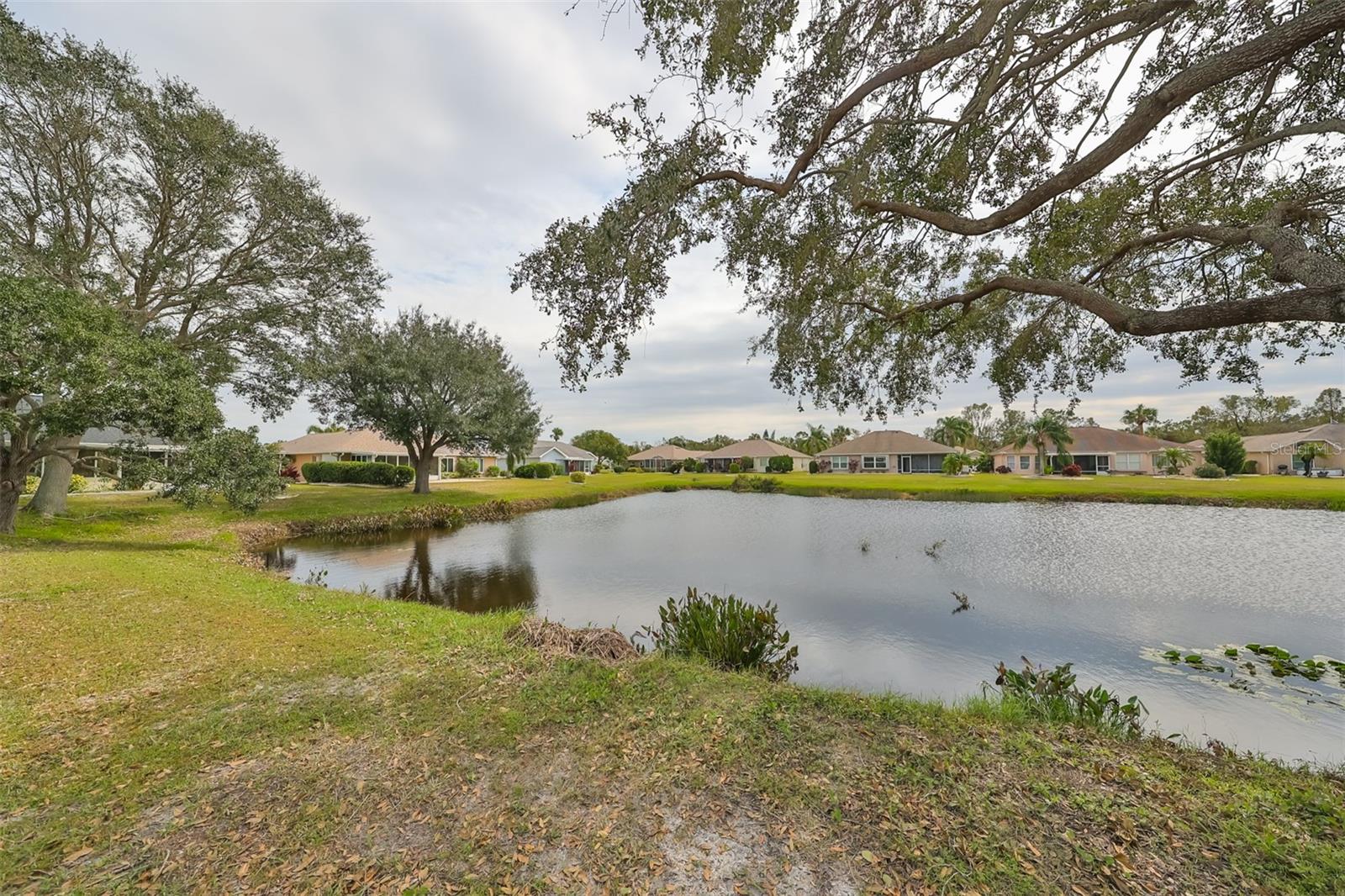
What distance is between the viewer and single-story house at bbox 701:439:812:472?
188ft

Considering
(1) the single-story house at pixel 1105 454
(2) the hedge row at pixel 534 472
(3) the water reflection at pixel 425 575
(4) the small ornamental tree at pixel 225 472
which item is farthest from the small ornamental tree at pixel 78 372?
(1) the single-story house at pixel 1105 454

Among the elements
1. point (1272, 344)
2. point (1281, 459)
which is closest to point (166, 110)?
point (1272, 344)

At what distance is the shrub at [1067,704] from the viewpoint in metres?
4.57

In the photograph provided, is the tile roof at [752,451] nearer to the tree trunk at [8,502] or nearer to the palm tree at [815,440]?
the palm tree at [815,440]

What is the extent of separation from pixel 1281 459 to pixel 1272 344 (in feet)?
201

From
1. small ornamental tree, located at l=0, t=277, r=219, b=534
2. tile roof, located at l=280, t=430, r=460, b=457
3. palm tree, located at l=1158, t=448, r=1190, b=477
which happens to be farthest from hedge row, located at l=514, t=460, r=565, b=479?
palm tree, located at l=1158, t=448, r=1190, b=477

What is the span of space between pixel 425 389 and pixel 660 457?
143 ft

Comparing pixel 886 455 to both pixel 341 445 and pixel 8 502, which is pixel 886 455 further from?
pixel 8 502

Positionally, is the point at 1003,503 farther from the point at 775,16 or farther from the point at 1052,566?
the point at 775,16

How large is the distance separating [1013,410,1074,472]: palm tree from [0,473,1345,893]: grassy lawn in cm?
4716

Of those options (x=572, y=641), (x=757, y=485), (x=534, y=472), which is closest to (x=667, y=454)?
(x=534, y=472)

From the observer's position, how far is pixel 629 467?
64000mm

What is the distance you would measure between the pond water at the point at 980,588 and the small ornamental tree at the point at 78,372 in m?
4.42

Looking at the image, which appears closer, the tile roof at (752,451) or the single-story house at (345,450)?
the single-story house at (345,450)
